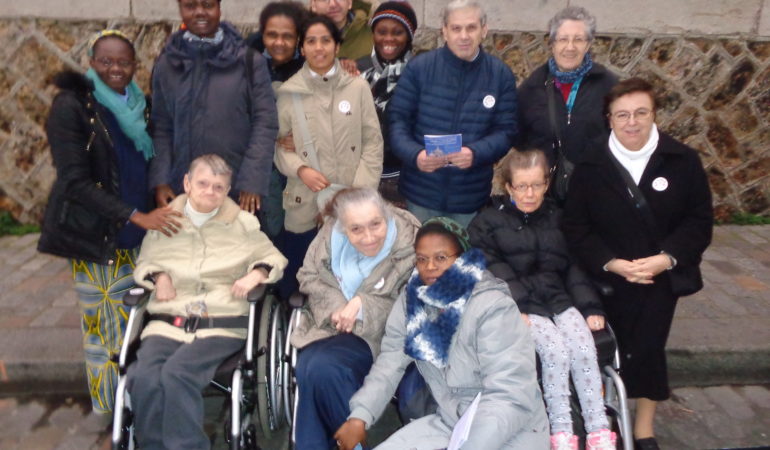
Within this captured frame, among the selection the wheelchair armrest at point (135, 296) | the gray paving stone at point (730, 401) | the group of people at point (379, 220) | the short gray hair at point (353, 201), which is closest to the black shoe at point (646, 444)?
the group of people at point (379, 220)

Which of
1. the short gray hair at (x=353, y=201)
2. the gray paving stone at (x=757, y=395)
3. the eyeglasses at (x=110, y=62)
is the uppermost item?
the eyeglasses at (x=110, y=62)

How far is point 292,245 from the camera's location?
3.80 metres

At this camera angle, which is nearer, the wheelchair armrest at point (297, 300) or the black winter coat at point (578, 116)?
the wheelchair armrest at point (297, 300)

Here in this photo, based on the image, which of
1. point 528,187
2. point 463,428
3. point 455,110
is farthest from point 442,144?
point 463,428

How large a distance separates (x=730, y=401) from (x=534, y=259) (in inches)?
68.7

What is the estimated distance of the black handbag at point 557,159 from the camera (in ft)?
11.2

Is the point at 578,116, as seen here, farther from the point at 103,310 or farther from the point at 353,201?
the point at 103,310

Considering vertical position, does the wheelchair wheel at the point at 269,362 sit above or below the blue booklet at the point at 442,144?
below

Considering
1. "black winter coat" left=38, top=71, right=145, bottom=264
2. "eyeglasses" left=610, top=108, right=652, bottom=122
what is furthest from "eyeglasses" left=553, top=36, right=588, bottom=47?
"black winter coat" left=38, top=71, right=145, bottom=264

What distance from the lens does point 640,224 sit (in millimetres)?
3008

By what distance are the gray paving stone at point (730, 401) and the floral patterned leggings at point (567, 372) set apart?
1.42 metres

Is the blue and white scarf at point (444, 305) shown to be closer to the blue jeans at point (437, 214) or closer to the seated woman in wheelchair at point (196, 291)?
the seated woman in wheelchair at point (196, 291)

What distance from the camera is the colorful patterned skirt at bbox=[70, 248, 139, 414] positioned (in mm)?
3281

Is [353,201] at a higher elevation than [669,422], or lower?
higher
